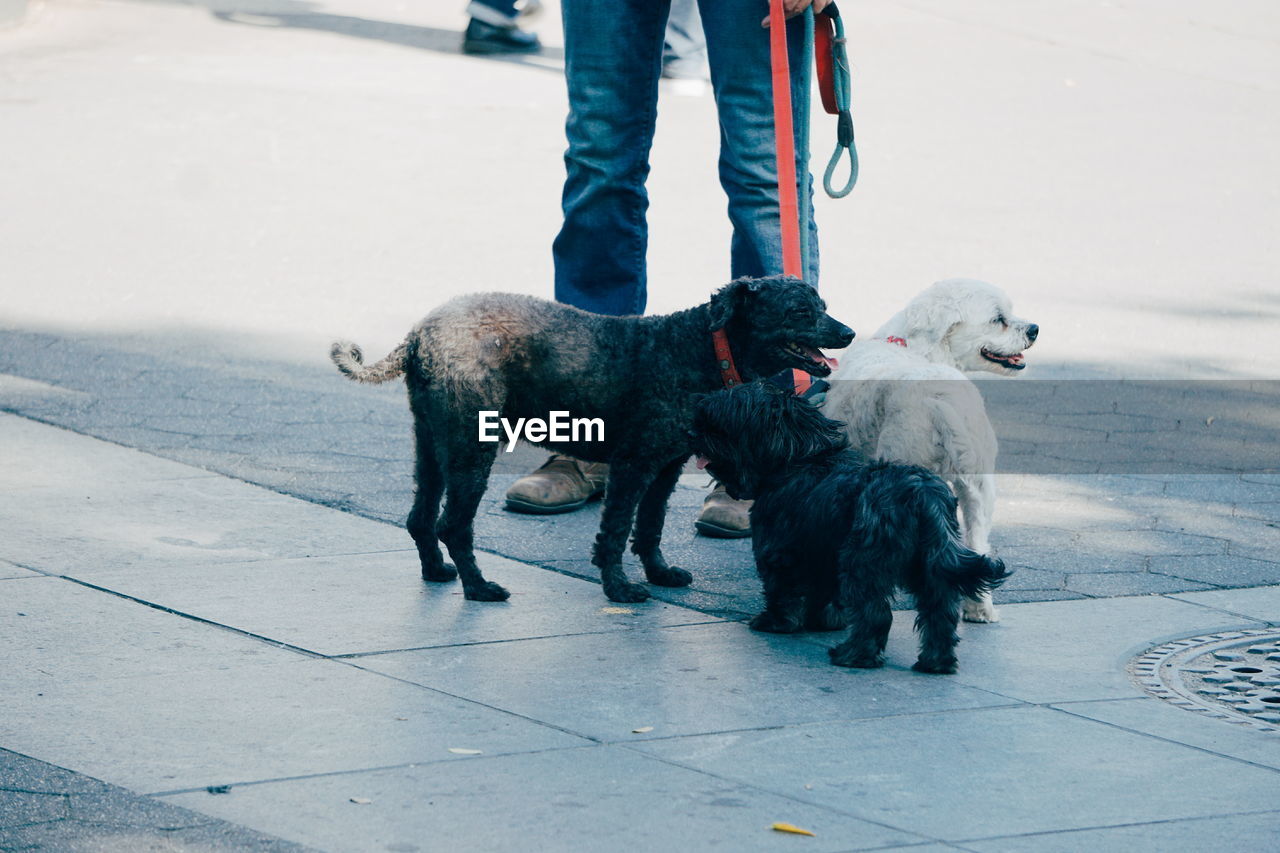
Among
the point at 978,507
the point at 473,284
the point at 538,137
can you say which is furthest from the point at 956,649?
the point at 538,137

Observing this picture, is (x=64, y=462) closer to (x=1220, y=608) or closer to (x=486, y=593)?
(x=486, y=593)

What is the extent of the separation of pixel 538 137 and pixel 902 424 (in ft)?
27.6

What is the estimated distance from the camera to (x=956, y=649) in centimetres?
458

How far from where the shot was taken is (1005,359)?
5414 mm

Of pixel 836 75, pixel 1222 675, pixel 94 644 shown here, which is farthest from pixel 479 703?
pixel 836 75

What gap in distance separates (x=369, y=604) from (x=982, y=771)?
1864mm

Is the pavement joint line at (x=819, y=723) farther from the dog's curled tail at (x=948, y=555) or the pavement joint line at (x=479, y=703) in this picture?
the dog's curled tail at (x=948, y=555)

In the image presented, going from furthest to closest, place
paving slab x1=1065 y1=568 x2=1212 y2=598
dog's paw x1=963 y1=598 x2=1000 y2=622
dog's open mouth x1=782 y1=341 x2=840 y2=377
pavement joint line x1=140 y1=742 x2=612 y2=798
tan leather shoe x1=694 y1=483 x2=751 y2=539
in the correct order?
tan leather shoe x1=694 y1=483 x2=751 y2=539
paving slab x1=1065 y1=568 x2=1212 y2=598
dog's open mouth x1=782 y1=341 x2=840 y2=377
dog's paw x1=963 y1=598 x2=1000 y2=622
pavement joint line x1=140 y1=742 x2=612 y2=798

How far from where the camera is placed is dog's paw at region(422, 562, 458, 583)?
5.00 m

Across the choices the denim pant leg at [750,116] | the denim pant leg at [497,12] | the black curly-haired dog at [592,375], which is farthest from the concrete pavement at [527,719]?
the denim pant leg at [497,12]

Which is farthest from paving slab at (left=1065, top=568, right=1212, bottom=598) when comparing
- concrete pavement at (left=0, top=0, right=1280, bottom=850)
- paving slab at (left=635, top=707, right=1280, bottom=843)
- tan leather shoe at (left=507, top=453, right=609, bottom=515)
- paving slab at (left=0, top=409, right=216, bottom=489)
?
paving slab at (left=0, top=409, right=216, bottom=489)

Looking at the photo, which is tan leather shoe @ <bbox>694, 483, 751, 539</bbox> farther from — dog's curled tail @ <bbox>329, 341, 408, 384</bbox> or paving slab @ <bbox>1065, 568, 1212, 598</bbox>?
dog's curled tail @ <bbox>329, 341, 408, 384</bbox>

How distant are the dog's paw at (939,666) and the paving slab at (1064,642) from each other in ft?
0.10

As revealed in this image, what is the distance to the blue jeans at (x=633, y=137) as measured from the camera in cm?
555
